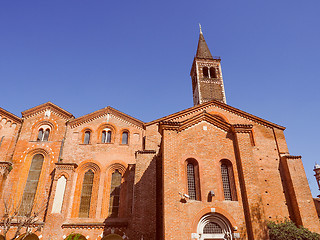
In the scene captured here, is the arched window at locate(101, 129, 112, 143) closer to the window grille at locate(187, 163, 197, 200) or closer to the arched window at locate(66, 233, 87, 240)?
the arched window at locate(66, 233, 87, 240)

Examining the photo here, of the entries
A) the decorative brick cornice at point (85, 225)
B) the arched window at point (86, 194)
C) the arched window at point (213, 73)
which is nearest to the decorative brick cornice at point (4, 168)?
the arched window at point (86, 194)

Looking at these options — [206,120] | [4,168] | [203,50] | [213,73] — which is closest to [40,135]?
[4,168]

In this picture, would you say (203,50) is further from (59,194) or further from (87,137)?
(59,194)

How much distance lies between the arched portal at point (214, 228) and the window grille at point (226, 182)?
119 centimetres

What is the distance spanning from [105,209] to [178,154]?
8484mm

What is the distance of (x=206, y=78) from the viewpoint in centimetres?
3388

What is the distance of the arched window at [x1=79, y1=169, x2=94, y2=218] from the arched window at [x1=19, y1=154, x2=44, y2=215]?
3566 mm

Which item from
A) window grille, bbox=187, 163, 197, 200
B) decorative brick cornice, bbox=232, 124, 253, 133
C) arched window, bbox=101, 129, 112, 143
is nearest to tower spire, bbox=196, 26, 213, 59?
arched window, bbox=101, 129, 112, 143

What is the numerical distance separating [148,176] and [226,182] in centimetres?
542

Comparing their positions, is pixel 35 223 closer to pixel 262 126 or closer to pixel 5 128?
pixel 5 128

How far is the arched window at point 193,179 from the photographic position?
13.6 meters

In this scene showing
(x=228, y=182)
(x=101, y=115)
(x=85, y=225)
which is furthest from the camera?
(x=101, y=115)

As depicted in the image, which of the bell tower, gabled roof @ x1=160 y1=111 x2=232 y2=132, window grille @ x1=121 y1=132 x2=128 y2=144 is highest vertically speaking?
the bell tower

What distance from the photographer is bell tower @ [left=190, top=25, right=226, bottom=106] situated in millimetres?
32188
